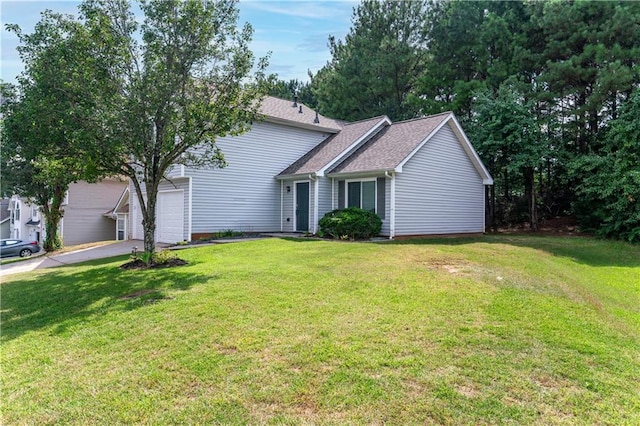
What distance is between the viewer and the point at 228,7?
32.1 ft

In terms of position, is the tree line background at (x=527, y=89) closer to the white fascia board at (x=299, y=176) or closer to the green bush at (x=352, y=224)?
the white fascia board at (x=299, y=176)

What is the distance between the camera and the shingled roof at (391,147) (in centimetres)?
1548

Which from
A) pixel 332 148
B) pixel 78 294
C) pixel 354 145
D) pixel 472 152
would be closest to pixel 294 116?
pixel 332 148

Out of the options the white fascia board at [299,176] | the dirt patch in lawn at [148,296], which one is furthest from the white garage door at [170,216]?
the dirt patch in lawn at [148,296]

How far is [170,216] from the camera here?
54.7 ft

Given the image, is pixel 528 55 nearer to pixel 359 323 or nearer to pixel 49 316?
pixel 359 323

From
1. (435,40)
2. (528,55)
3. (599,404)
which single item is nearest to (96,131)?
(599,404)

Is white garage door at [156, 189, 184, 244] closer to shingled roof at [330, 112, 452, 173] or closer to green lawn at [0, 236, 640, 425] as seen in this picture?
shingled roof at [330, 112, 452, 173]

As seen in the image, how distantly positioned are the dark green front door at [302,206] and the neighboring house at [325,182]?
0.04m

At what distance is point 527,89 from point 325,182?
39.7ft

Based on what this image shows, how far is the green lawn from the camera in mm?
3377

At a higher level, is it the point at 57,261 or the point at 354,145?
the point at 354,145

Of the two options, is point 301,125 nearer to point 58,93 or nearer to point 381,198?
point 381,198

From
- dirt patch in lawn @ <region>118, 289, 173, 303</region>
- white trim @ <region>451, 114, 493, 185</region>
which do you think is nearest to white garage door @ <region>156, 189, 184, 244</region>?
dirt patch in lawn @ <region>118, 289, 173, 303</region>
